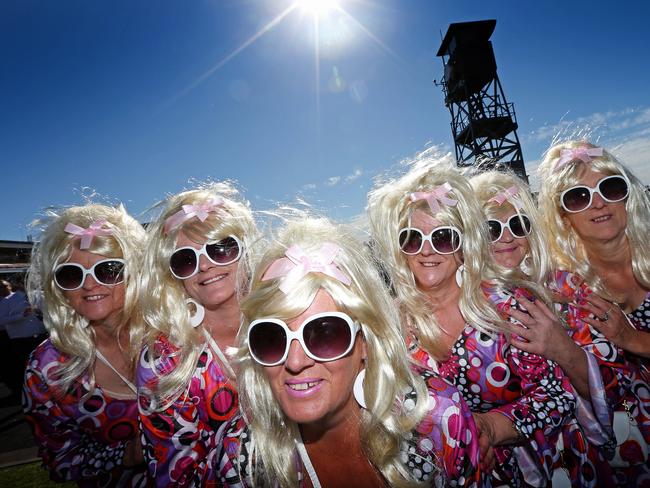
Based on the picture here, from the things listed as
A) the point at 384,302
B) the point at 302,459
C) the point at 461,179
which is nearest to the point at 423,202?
the point at 461,179

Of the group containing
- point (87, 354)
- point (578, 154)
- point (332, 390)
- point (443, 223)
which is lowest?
point (87, 354)

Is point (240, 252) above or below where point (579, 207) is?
below

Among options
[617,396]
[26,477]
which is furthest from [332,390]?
[26,477]

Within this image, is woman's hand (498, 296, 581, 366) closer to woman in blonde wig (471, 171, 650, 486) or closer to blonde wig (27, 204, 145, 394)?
woman in blonde wig (471, 171, 650, 486)

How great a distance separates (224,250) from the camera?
2.27m

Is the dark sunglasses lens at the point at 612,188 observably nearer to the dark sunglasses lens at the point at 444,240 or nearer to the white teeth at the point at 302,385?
the dark sunglasses lens at the point at 444,240

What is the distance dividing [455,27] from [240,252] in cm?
2312

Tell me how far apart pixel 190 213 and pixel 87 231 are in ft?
2.54

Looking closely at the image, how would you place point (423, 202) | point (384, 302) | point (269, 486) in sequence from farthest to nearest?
1. point (423, 202)
2. point (384, 302)
3. point (269, 486)

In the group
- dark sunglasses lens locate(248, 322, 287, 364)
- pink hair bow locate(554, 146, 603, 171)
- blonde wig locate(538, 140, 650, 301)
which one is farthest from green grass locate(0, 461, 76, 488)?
pink hair bow locate(554, 146, 603, 171)

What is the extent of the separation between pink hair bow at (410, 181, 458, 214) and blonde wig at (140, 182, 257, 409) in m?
1.14

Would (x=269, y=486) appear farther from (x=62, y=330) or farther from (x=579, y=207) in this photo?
(x=579, y=207)

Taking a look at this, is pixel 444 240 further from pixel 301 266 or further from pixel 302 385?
pixel 302 385

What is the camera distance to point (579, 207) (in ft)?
8.08
